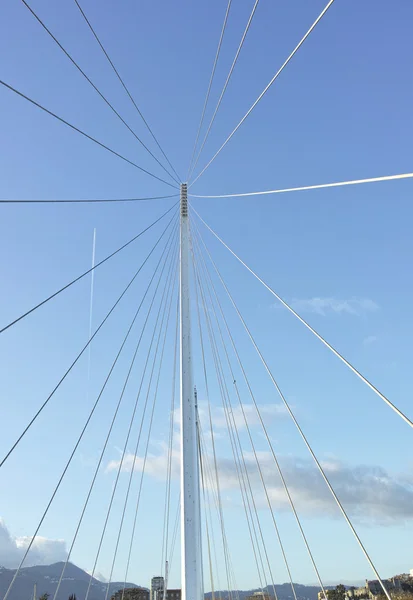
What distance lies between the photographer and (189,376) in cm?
1420

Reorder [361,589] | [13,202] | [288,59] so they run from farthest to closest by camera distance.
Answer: [361,589], [288,59], [13,202]

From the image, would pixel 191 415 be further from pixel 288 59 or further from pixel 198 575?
pixel 288 59

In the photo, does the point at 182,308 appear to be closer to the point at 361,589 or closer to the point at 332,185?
the point at 332,185

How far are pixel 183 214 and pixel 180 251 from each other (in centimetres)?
153

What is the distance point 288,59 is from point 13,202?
227 inches

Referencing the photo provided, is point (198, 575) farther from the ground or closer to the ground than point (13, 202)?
closer to the ground

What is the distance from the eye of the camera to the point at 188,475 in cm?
1262

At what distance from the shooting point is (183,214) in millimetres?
18125

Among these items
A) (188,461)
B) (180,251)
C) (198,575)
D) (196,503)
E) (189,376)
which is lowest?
(198,575)

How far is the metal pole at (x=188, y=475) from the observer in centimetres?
1152

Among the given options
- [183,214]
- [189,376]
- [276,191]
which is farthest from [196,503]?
[183,214]

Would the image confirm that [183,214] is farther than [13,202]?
Yes

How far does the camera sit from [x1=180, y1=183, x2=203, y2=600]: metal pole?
11.5 metres

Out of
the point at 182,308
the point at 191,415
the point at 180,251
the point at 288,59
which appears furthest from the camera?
the point at 180,251
